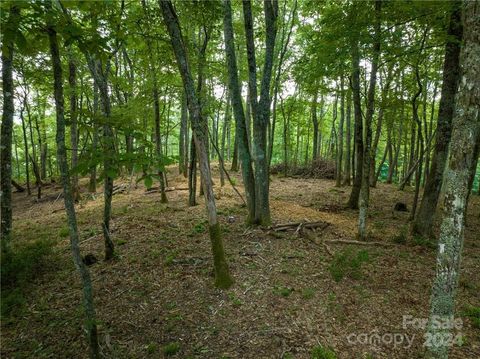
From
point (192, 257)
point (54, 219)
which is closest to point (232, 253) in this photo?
point (192, 257)

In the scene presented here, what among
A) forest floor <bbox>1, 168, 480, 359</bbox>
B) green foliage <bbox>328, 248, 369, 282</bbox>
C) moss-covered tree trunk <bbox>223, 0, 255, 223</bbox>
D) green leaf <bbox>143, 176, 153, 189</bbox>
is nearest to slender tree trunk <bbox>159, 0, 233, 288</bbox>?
forest floor <bbox>1, 168, 480, 359</bbox>

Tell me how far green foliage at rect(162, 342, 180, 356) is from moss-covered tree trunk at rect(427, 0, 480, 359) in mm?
3127

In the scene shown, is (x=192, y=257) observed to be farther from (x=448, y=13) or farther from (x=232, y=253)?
(x=448, y=13)

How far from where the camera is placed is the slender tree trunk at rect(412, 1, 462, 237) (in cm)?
632

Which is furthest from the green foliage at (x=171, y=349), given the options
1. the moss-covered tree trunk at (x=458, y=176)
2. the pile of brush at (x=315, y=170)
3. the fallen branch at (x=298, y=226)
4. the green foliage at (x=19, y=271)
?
the pile of brush at (x=315, y=170)

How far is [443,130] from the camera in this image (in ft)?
21.7

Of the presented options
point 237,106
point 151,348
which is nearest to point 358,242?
point 237,106

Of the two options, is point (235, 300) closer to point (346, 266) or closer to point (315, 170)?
point (346, 266)

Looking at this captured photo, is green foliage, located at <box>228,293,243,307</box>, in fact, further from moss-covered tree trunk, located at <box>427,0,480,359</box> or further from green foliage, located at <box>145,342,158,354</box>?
moss-covered tree trunk, located at <box>427,0,480,359</box>

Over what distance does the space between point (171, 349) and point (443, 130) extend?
7.49 m

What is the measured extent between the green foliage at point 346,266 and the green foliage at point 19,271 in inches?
228

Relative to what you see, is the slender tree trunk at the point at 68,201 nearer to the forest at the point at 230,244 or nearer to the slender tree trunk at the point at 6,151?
the forest at the point at 230,244

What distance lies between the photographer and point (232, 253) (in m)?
6.15

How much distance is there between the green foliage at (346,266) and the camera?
5.21 metres
